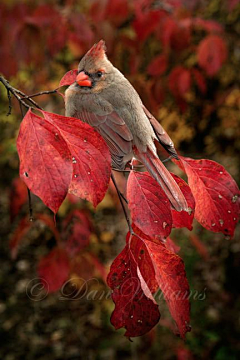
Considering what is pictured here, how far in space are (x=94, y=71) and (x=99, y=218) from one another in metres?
2.47

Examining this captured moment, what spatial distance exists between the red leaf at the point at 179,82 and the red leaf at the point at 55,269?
1.25 metres

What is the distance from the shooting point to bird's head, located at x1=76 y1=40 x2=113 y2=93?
1298mm

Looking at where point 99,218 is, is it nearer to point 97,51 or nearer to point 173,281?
point 97,51

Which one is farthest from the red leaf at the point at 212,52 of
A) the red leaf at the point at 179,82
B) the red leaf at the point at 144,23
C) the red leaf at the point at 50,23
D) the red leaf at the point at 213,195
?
the red leaf at the point at 213,195

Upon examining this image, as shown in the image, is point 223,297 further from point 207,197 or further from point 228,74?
point 207,197

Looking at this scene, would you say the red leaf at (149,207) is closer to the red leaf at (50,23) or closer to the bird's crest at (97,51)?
the bird's crest at (97,51)

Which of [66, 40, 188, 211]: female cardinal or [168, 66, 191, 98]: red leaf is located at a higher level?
[66, 40, 188, 211]: female cardinal

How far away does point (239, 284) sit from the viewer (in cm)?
357

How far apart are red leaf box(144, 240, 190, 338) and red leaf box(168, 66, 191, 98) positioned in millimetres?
1943

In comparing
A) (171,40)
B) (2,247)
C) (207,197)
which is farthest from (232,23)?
(207,197)

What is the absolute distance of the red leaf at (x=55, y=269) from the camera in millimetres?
2252

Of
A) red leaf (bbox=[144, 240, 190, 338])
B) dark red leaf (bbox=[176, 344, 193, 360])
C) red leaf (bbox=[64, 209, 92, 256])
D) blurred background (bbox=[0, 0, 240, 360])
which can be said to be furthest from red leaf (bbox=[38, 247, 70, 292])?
red leaf (bbox=[144, 240, 190, 338])

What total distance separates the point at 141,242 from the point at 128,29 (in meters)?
3.07

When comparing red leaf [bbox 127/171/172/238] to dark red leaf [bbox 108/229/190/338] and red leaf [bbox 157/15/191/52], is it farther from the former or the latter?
red leaf [bbox 157/15/191/52]
